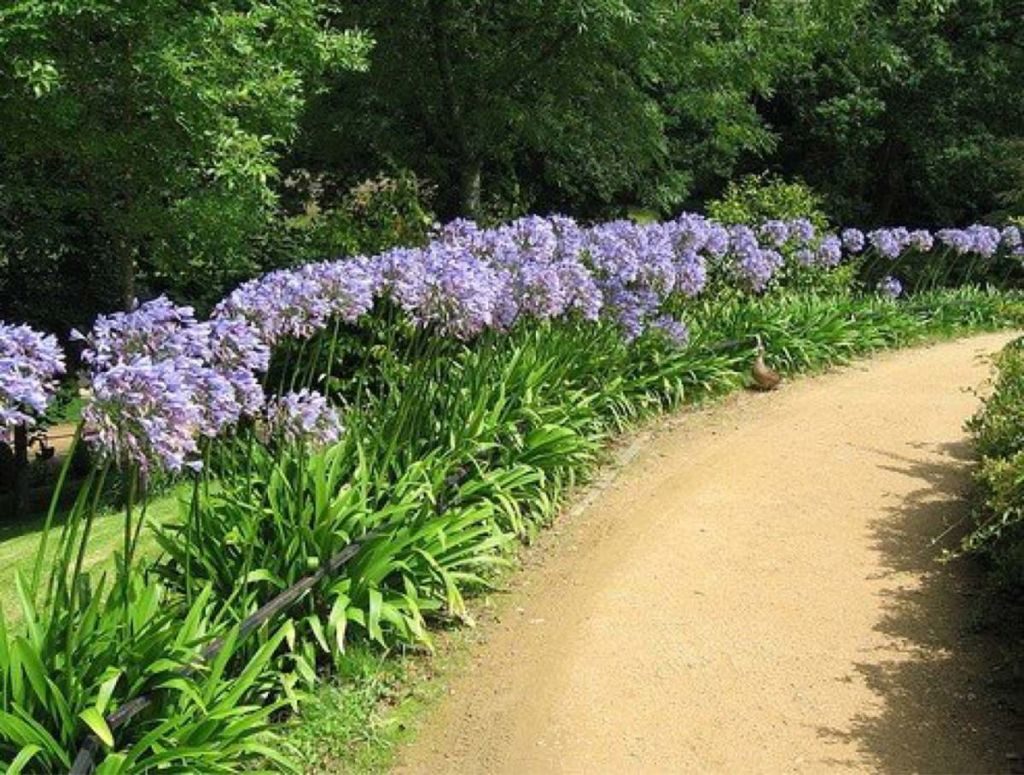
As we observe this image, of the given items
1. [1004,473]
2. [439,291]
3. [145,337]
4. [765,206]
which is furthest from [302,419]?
[765,206]

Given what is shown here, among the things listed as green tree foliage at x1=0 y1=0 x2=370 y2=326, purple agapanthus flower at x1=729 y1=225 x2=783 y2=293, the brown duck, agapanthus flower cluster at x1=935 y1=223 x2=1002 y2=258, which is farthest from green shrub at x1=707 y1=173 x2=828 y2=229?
green tree foliage at x1=0 y1=0 x2=370 y2=326

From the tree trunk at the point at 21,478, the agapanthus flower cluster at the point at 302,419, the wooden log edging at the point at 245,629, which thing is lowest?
the wooden log edging at the point at 245,629

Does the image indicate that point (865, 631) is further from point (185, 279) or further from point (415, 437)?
point (185, 279)

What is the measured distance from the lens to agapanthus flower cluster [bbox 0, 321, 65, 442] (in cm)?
306

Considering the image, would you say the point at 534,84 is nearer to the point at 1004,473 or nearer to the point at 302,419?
the point at 1004,473

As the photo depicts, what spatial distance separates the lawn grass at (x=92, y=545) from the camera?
589cm

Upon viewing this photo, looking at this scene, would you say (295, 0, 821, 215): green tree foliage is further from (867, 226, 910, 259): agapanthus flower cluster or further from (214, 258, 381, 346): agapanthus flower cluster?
(214, 258, 381, 346): agapanthus flower cluster

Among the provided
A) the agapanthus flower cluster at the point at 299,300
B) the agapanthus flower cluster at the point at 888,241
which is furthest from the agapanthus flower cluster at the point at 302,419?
the agapanthus flower cluster at the point at 888,241

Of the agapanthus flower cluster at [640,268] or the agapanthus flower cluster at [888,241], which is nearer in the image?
the agapanthus flower cluster at [640,268]

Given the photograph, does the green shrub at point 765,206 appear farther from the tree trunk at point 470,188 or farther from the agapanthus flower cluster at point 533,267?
the agapanthus flower cluster at point 533,267

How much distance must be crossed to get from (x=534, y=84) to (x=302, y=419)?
23.2 feet

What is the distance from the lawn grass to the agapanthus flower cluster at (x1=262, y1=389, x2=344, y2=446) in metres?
1.13

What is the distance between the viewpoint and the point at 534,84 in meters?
10.7

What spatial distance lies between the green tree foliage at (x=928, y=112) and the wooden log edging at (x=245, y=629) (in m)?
14.3
